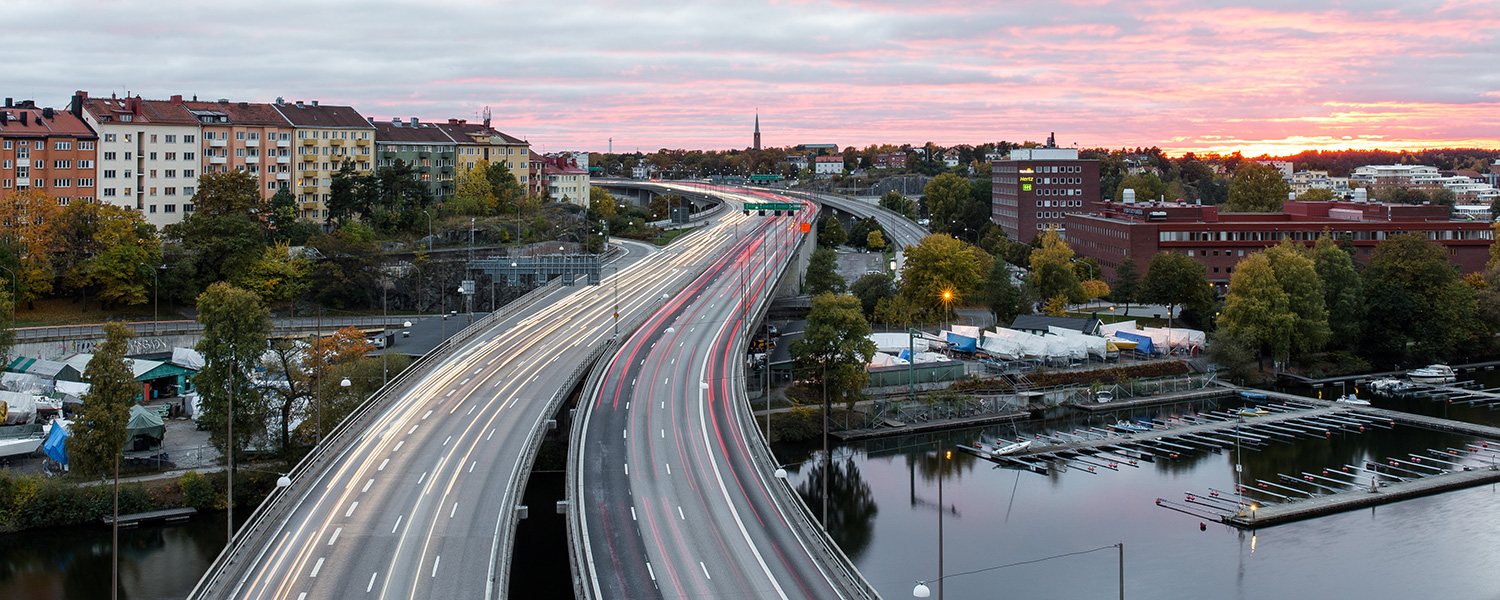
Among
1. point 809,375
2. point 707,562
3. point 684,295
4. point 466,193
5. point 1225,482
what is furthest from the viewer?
point 466,193

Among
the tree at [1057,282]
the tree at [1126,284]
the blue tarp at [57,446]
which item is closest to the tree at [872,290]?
the tree at [1057,282]

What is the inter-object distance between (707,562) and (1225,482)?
102 feet

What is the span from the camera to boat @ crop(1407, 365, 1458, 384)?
7656cm

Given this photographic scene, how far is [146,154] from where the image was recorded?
88.3 meters

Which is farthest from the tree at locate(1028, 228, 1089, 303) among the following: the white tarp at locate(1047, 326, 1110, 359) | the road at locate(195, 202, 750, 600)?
the road at locate(195, 202, 750, 600)

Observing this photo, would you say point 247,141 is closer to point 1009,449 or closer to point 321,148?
point 321,148

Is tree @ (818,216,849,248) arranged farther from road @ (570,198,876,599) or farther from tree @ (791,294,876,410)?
tree @ (791,294,876,410)

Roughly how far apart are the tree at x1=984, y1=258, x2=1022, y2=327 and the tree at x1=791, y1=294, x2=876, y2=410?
2692cm

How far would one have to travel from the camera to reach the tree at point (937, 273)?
85.3 metres

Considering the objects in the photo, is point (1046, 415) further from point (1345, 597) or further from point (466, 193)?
Answer: point (466, 193)

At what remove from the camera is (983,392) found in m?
68.8

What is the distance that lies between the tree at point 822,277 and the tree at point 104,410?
183 feet

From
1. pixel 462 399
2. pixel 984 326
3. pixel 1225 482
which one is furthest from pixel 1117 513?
pixel 984 326

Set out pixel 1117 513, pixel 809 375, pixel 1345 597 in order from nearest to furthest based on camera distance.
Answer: pixel 1345 597 → pixel 1117 513 → pixel 809 375
